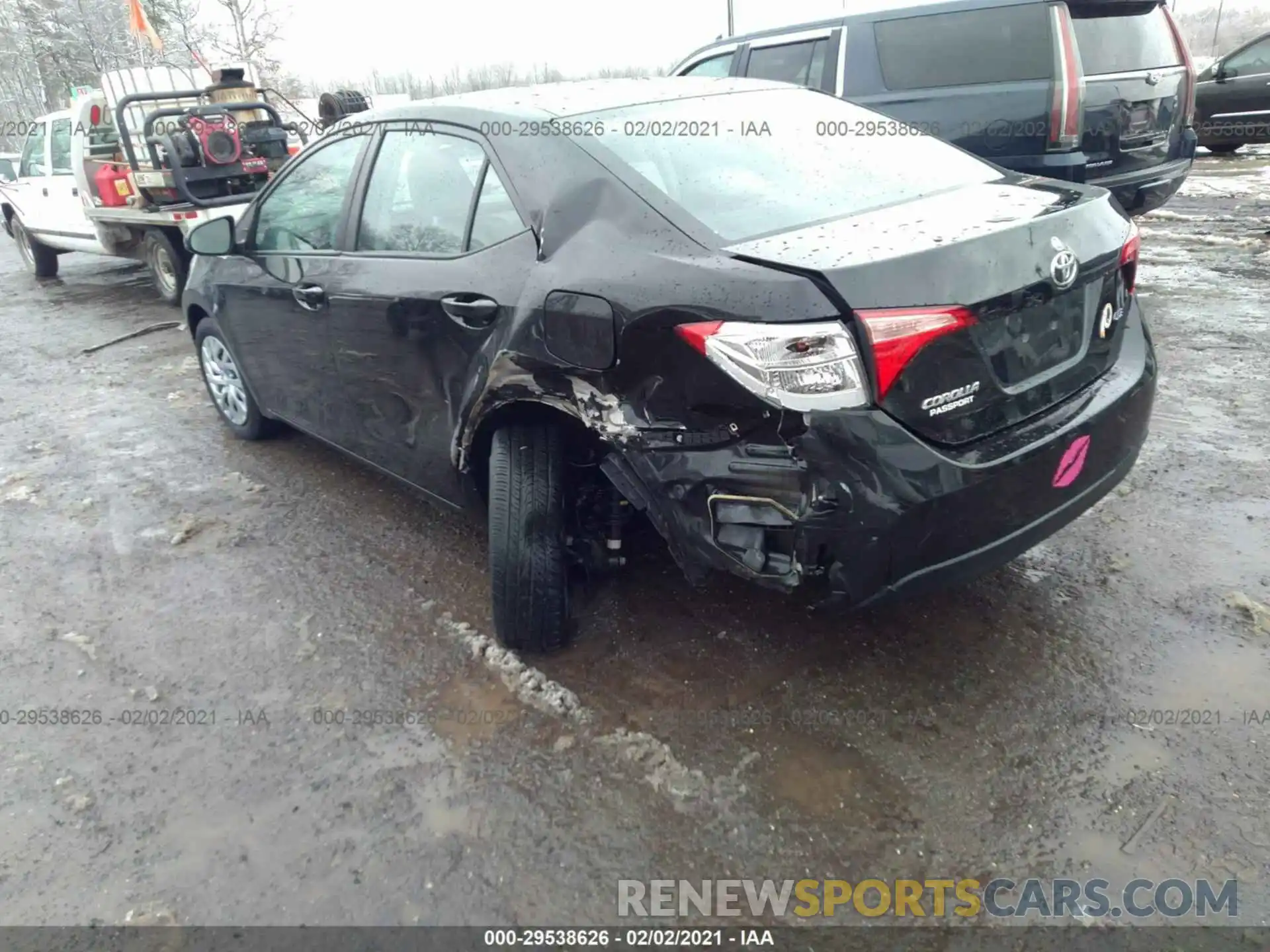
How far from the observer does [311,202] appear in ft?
11.8

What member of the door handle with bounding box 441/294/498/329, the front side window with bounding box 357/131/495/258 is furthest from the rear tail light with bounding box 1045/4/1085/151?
the door handle with bounding box 441/294/498/329

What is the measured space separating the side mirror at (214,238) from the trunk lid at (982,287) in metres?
2.70

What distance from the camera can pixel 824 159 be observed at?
2.82 m

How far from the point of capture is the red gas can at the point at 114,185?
28.3ft

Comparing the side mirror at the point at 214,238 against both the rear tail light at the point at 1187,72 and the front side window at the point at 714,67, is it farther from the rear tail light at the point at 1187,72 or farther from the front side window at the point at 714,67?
the rear tail light at the point at 1187,72

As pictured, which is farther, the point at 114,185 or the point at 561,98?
the point at 114,185

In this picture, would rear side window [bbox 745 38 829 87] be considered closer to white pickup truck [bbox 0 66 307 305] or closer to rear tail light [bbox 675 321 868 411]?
white pickup truck [bbox 0 66 307 305]

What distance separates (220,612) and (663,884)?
2008mm

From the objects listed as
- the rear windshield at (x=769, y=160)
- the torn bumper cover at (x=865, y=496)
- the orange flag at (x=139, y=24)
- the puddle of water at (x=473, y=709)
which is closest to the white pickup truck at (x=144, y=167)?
the orange flag at (x=139, y=24)

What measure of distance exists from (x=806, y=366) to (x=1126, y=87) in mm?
4849

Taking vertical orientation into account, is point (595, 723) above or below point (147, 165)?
below

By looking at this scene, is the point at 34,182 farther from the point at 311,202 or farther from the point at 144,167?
the point at 311,202

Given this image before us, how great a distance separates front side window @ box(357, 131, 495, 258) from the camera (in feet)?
9.33

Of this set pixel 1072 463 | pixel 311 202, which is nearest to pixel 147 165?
pixel 311 202
